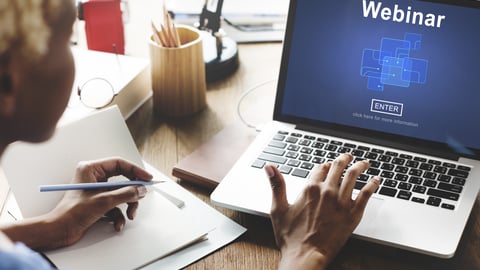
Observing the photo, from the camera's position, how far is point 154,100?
134 centimetres

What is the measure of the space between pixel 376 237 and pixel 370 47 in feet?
1.17

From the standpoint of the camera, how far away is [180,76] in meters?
1.29

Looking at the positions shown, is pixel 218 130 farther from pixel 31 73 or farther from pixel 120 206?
pixel 31 73

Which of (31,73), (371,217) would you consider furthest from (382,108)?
(31,73)

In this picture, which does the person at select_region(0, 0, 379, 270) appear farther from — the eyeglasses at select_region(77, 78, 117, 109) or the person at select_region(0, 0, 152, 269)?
the eyeglasses at select_region(77, 78, 117, 109)

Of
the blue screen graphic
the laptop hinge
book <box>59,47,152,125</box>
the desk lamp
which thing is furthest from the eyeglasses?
the blue screen graphic

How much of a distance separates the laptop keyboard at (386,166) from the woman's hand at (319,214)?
6 centimetres

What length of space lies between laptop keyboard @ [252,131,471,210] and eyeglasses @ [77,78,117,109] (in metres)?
0.35

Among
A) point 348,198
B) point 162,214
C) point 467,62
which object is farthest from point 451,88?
point 162,214

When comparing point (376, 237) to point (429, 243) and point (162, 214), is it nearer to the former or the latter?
point (429, 243)

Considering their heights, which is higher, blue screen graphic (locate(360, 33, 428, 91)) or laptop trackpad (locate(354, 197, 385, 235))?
blue screen graphic (locate(360, 33, 428, 91))

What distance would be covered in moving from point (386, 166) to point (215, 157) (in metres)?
0.31

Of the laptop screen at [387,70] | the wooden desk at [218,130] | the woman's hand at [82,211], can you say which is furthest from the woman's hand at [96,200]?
the laptop screen at [387,70]

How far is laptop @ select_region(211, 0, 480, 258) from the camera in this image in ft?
3.41
